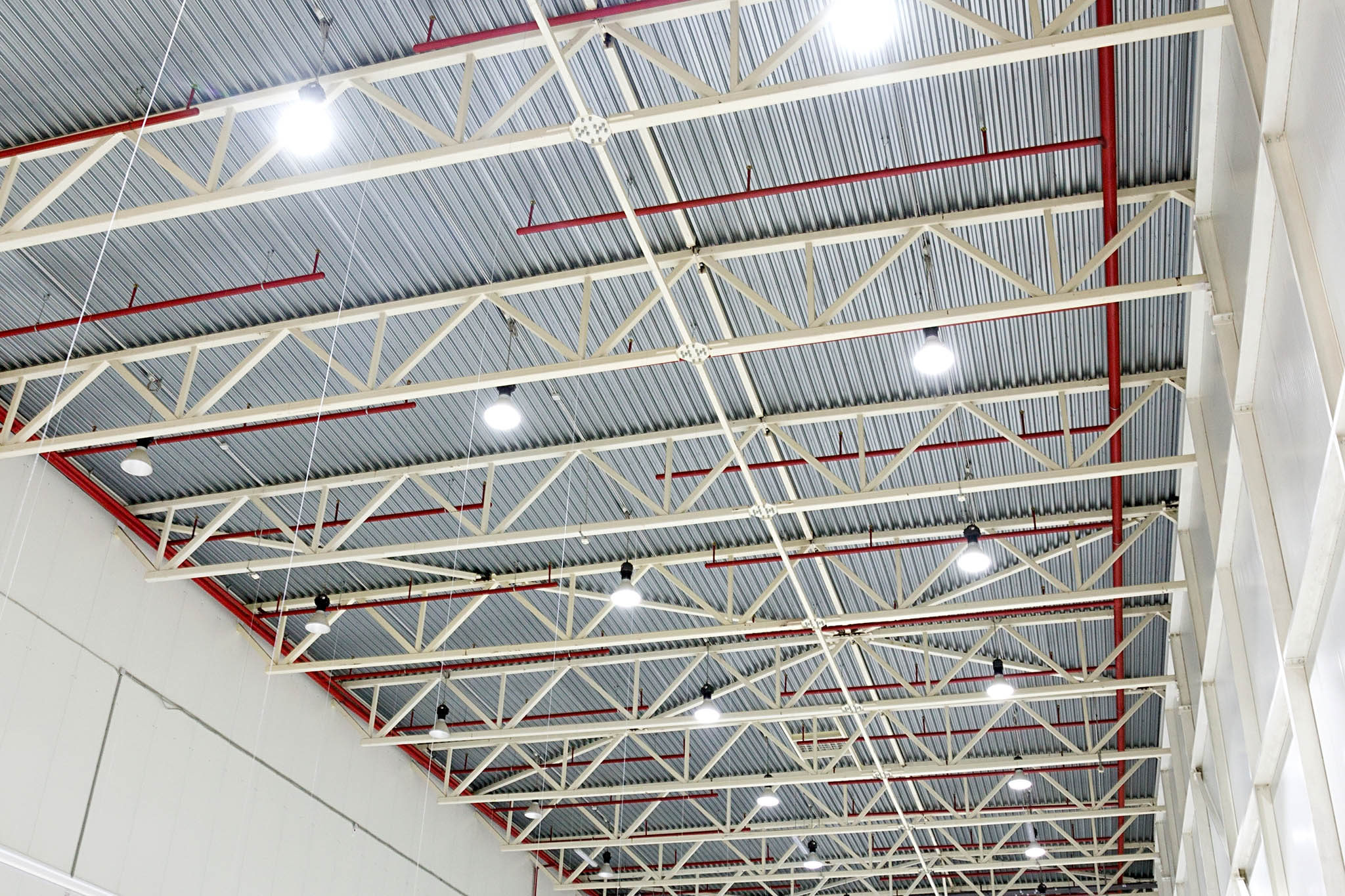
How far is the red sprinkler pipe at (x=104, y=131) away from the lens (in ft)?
53.6

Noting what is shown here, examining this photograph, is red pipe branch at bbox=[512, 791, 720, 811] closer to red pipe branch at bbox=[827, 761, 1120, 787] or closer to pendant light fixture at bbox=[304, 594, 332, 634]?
red pipe branch at bbox=[827, 761, 1120, 787]

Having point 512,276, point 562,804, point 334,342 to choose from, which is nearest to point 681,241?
point 512,276

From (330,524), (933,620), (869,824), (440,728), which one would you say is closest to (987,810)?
(869,824)

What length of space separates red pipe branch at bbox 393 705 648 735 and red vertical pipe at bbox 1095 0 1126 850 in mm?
15036

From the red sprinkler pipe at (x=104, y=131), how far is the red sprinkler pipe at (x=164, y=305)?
2756 millimetres

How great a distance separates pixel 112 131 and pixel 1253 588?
17.3 meters

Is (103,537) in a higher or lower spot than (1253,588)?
higher

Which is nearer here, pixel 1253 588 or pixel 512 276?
pixel 1253 588

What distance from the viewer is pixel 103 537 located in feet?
83.0

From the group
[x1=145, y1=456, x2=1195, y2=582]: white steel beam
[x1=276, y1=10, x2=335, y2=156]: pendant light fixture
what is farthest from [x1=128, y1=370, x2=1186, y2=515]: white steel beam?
[x1=276, y1=10, x2=335, y2=156]: pendant light fixture

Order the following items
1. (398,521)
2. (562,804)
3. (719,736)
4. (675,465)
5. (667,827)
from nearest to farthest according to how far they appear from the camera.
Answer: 1. (675,465)
2. (398,521)
3. (719,736)
4. (562,804)
5. (667,827)

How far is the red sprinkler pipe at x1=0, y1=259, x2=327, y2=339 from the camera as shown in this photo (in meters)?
19.5

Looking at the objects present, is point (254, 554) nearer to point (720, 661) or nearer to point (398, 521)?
point (398, 521)

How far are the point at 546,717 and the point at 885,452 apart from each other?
17.1 m
